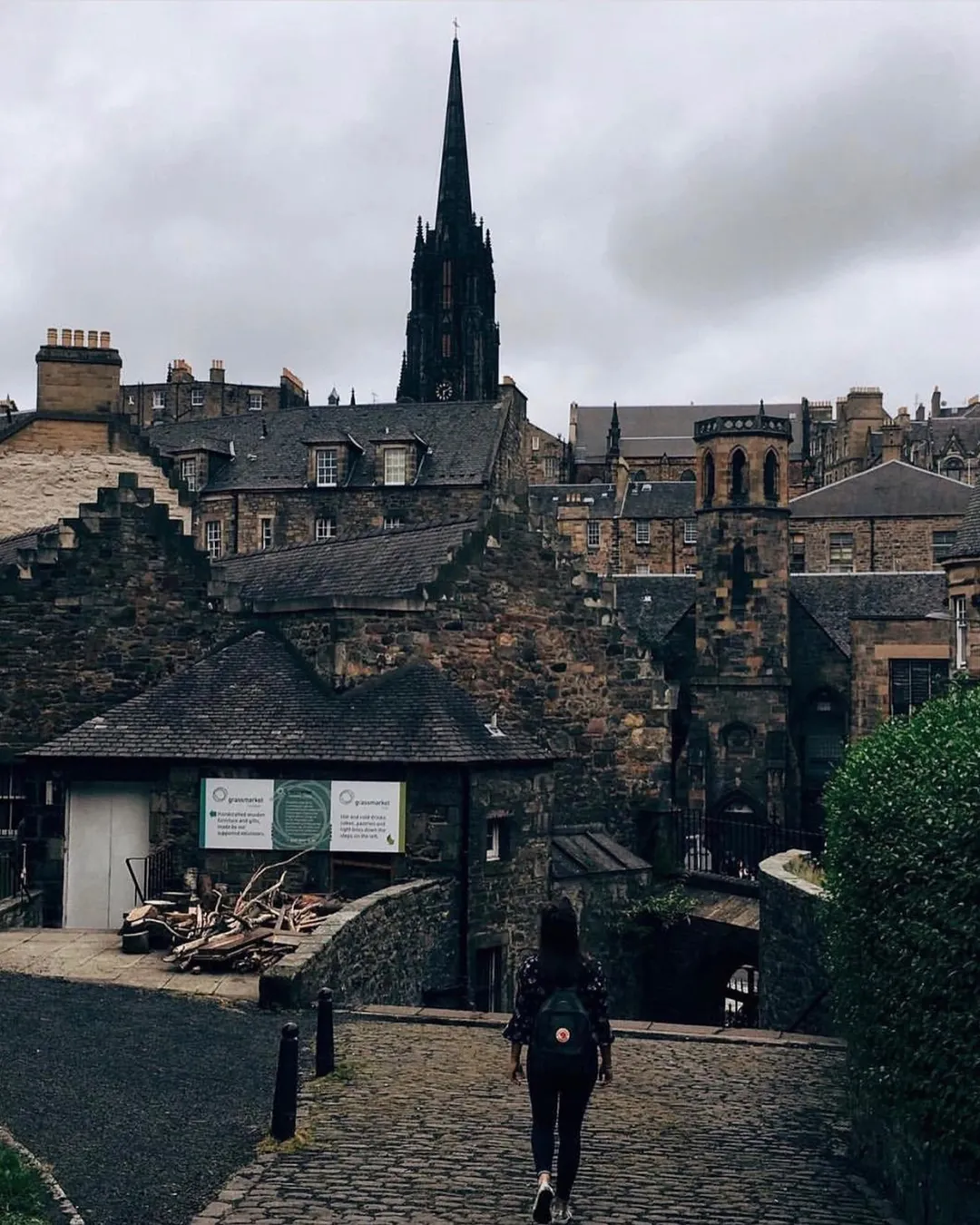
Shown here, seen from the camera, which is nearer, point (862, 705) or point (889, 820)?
point (889, 820)

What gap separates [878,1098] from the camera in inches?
344

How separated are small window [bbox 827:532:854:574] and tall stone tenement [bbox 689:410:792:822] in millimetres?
21958

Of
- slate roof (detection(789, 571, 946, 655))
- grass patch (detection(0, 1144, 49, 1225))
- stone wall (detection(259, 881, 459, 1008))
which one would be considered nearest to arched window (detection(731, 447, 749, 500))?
slate roof (detection(789, 571, 946, 655))

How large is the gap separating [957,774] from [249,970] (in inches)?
397

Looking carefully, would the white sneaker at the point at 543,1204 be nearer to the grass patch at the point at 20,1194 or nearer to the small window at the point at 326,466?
the grass patch at the point at 20,1194

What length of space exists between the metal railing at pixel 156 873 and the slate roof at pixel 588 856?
5.68 metres

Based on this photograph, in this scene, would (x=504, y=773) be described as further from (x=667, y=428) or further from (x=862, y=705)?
(x=667, y=428)

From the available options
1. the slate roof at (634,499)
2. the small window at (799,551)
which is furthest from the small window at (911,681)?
the slate roof at (634,499)

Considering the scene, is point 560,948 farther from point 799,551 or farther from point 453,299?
point 453,299

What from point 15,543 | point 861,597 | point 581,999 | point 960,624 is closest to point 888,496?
point 861,597

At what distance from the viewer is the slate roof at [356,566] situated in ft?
74.8

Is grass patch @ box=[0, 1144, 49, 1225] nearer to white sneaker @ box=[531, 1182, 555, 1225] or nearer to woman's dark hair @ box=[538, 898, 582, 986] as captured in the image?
white sneaker @ box=[531, 1182, 555, 1225]

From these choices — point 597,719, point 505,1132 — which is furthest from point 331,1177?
point 597,719

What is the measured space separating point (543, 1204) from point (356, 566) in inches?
696
